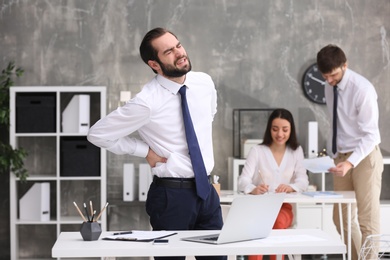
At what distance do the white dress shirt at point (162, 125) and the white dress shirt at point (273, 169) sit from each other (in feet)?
7.06

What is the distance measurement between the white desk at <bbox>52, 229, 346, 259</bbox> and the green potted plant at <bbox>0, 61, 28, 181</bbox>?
11.5 feet

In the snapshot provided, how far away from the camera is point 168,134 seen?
3670mm

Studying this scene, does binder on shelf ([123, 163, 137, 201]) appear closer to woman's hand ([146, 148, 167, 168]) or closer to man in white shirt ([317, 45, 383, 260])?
man in white shirt ([317, 45, 383, 260])

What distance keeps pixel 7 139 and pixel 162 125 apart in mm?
3936

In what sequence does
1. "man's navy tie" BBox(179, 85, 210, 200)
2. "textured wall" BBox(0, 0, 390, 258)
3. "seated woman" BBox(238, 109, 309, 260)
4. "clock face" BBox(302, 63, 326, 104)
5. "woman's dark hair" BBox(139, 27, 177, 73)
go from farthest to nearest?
"clock face" BBox(302, 63, 326, 104)
"textured wall" BBox(0, 0, 390, 258)
"seated woman" BBox(238, 109, 309, 260)
"woman's dark hair" BBox(139, 27, 177, 73)
"man's navy tie" BBox(179, 85, 210, 200)

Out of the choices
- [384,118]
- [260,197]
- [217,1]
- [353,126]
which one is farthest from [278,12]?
[260,197]

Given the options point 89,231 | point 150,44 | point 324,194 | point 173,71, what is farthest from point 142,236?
point 324,194

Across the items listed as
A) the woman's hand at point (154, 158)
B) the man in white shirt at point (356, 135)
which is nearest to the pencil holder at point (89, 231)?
the woman's hand at point (154, 158)

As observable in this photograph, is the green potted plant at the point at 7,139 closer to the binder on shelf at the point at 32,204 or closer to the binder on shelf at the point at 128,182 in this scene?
the binder on shelf at the point at 32,204

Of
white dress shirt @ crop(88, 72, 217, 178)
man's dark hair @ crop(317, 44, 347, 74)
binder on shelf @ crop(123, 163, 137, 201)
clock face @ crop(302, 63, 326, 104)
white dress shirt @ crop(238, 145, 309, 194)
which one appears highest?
man's dark hair @ crop(317, 44, 347, 74)

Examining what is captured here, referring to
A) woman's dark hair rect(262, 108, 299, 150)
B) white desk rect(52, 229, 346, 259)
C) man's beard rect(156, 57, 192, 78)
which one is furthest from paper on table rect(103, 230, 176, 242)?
woman's dark hair rect(262, 108, 299, 150)

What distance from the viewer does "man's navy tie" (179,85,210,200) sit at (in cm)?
356

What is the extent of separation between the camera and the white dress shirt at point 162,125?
363cm

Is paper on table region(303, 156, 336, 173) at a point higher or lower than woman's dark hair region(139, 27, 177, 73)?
lower
